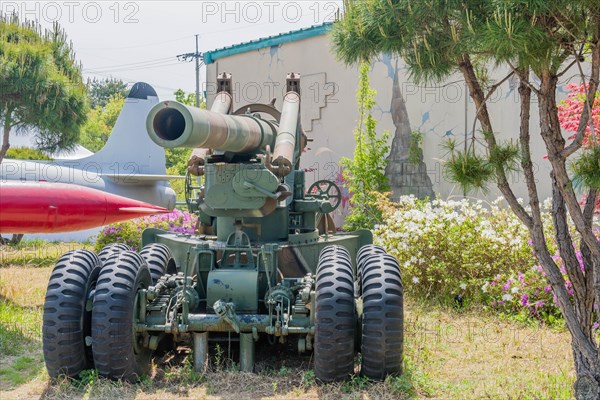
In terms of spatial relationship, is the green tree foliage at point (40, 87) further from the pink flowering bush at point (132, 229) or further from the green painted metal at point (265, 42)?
the green painted metal at point (265, 42)

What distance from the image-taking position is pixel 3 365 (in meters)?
6.23

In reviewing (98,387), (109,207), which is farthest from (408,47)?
(109,207)

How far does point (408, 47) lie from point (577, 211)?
1.43m

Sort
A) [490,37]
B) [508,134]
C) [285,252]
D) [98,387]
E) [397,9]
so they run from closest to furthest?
[490,37]
[397,9]
[98,387]
[285,252]
[508,134]

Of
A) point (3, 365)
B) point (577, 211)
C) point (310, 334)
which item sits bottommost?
point (3, 365)

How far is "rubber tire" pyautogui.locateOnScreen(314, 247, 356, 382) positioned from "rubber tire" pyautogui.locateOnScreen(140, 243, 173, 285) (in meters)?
1.70

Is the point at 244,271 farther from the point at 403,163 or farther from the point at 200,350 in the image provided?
the point at 403,163

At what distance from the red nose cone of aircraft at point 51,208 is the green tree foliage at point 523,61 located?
3121 millimetres

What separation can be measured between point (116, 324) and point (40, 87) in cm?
875

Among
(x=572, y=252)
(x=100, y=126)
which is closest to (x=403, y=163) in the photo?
(x=572, y=252)

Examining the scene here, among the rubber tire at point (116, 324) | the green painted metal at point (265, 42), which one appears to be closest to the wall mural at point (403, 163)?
the green painted metal at point (265, 42)

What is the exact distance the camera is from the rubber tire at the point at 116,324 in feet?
17.0

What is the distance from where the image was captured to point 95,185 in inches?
601

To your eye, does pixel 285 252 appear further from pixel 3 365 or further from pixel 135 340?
pixel 3 365
